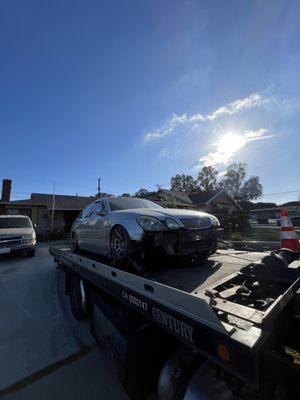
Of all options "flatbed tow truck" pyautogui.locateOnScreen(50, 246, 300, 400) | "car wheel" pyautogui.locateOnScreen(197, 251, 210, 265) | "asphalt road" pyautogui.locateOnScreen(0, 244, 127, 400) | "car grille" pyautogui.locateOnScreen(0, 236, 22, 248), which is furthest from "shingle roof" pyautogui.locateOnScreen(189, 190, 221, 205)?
"flatbed tow truck" pyautogui.locateOnScreen(50, 246, 300, 400)

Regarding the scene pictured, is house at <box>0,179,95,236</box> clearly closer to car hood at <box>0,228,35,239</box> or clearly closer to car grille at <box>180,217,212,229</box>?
car hood at <box>0,228,35,239</box>

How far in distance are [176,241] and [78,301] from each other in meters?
2.60

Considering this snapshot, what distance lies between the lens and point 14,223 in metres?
11.8

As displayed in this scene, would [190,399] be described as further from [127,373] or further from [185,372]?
[127,373]

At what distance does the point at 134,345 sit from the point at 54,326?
2.67 meters

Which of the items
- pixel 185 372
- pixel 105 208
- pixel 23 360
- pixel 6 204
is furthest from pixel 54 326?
pixel 6 204

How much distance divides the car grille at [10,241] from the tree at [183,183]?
51.9 meters

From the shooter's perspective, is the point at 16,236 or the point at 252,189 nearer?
the point at 16,236

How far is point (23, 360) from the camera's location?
132 inches

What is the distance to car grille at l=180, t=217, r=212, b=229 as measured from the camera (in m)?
3.26

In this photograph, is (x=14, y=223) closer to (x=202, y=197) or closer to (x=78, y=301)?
(x=78, y=301)

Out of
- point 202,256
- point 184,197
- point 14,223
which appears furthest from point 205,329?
point 184,197

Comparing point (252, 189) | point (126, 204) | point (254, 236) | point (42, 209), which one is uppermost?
point (252, 189)

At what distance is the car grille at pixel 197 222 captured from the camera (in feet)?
10.7
